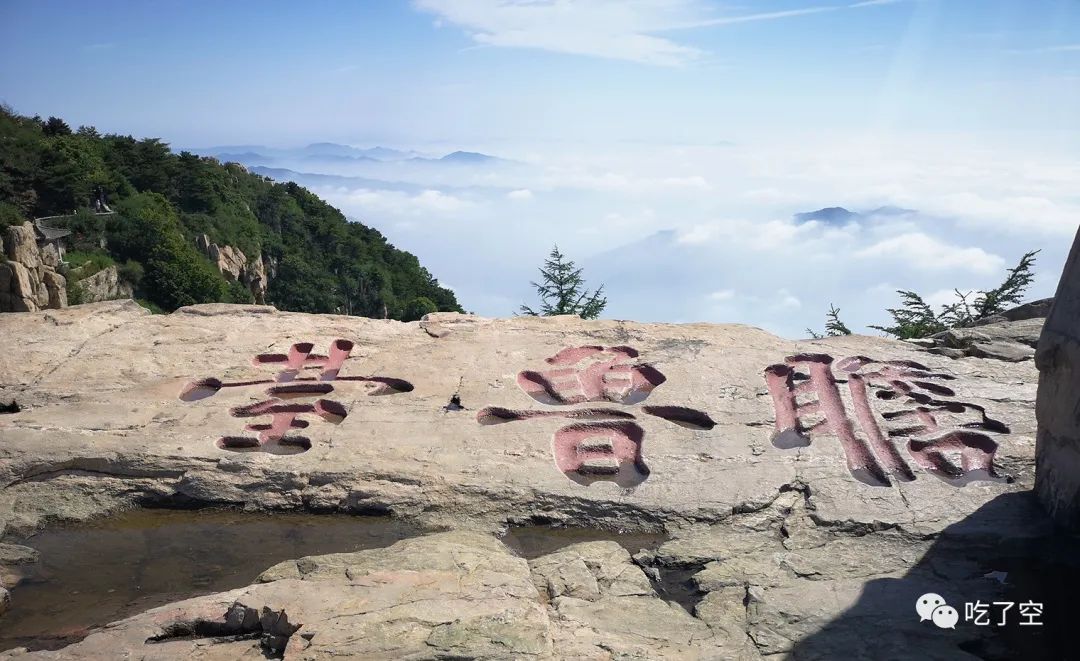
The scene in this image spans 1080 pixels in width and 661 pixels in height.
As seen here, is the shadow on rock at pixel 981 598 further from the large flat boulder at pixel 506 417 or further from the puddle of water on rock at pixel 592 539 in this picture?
the puddle of water on rock at pixel 592 539

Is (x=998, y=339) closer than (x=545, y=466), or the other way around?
(x=545, y=466)

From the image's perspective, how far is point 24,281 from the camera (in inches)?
504

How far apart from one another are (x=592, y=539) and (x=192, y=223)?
107ft

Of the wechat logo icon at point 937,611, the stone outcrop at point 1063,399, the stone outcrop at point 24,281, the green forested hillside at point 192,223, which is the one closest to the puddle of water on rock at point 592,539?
the wechat logo icon at point 937,611

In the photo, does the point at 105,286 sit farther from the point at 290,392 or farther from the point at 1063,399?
the point at 1063,399

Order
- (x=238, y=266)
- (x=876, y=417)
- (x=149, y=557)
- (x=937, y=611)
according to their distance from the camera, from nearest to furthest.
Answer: (x=937, y=611), (x=149, y=557), (x=876, y=417), (x=238, y=266)

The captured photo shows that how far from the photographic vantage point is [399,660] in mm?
3123

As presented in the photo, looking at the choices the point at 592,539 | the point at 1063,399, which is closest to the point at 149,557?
the point at 592,539

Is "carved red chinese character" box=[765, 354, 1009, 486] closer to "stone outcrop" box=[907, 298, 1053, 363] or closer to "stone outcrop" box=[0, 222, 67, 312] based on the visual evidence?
"stone outcrop" box=[907, 298, 1053, 363]

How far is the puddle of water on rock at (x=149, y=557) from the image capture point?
12.4 ft

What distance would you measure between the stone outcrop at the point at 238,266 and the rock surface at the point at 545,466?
86.5 feet

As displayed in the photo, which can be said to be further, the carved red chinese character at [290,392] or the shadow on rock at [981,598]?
the carved red chinese character at [290,392]

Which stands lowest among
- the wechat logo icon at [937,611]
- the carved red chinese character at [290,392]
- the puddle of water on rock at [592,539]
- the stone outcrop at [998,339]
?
the puddle of water on rock at [592,539]

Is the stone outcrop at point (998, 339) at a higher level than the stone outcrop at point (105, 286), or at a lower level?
higher
